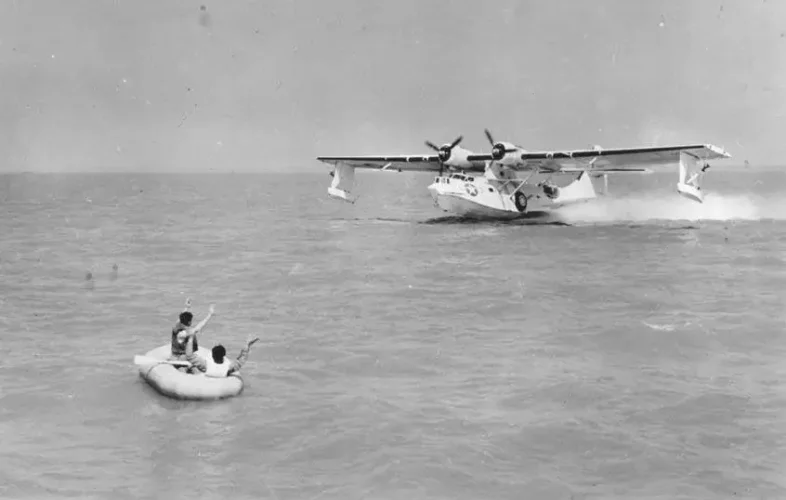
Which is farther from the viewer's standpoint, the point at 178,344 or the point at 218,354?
the point at 178,344

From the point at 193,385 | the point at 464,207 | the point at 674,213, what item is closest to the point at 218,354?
the point at 193,385

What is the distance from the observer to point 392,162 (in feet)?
164

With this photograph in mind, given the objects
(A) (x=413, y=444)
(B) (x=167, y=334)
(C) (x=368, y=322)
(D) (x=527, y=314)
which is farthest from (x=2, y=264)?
(A) (x=413, y=444)

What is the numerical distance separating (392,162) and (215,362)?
35.9m

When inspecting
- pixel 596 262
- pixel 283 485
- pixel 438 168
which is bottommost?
pixel 283 485

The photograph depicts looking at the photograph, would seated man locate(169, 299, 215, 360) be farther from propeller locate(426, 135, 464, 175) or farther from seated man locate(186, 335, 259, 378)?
propeller locate(426, 135, 464, 175)

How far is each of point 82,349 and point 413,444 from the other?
32.6 feet

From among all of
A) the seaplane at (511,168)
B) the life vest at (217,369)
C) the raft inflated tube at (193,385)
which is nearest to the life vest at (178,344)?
the raft inflated tube at (193,385)

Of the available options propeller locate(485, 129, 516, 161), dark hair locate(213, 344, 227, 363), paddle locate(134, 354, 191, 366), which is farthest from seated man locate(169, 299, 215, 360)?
propeller locate(485, 129, 516, 161)

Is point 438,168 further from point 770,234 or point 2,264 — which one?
point 2,264

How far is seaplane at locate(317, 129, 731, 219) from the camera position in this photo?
3956 centimetres

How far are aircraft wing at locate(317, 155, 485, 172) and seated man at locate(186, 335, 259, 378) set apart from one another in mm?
33347

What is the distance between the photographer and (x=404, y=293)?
2548 cm

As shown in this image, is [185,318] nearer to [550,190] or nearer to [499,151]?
[499,151]
